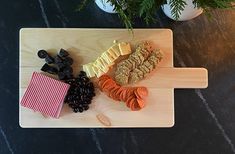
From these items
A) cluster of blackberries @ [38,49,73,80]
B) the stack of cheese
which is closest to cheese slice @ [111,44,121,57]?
the stack of cheese

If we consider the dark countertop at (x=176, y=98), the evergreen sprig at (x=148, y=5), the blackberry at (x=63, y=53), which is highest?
the evergreen sprig at (x=148, y=5)

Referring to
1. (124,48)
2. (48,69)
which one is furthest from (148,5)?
(48,69)

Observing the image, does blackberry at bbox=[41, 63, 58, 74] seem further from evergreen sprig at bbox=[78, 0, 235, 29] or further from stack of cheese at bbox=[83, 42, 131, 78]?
evergreen sprig at bbox=[78, 0, 235, 29]

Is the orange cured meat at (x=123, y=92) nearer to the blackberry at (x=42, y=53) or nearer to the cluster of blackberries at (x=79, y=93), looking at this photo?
the cluster of blackberries at (x=79, y=93)

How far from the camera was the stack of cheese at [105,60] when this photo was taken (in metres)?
1.01

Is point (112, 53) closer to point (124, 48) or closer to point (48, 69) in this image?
point (124, 48)

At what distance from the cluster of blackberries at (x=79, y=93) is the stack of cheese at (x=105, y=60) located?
0.02 metres

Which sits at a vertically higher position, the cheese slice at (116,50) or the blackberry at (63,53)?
the blackberry at (63,53)

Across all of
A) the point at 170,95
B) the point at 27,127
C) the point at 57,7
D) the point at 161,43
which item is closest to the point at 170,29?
the point at 161,43

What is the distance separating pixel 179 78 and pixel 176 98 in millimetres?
53

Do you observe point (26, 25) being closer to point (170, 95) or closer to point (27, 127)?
point (27, 127)

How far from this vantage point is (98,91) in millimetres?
1034

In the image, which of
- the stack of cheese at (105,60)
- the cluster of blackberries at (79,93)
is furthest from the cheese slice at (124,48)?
the cluster of blackberries at (79,93)

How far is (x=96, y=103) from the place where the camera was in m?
1.03
